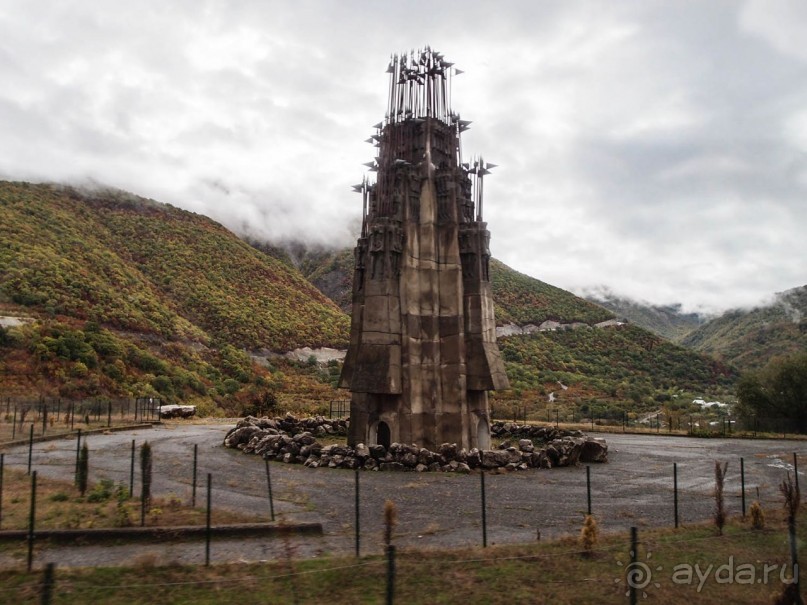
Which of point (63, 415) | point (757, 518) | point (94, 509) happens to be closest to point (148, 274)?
point (63, 415)

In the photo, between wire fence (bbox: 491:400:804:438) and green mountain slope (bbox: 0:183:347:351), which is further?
green mountain slope (bbox: 0:183:347:351)

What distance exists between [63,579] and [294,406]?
146 feet

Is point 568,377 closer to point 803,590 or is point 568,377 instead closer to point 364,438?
point 364,438

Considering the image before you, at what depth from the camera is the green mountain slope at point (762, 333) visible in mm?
117000

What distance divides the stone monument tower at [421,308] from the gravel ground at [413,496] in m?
3.82

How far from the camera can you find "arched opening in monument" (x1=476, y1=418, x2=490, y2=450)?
85.8 feet

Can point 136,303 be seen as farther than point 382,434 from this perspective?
Yes

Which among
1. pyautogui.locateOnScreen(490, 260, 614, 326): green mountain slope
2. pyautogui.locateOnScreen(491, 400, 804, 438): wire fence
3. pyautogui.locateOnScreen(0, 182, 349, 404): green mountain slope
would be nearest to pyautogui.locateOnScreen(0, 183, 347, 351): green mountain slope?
pyautogui.locateOnScreen(0, 182, 349, 404): green mountain slope

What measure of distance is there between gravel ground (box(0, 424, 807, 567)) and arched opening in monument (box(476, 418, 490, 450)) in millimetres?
4169

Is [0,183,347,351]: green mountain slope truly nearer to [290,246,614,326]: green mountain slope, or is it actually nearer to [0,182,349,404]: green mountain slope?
[0,182,349,404]: green mountain slope

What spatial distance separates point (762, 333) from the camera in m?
136

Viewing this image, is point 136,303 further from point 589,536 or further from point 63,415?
point 589,536

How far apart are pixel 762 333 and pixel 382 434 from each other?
138 metres

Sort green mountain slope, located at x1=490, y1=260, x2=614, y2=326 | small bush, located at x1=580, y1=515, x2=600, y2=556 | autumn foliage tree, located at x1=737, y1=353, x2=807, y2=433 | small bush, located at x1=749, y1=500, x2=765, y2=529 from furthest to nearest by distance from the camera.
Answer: green mountain slope, located at x1=490, y1=260, x2=614, y2=326
autumn foliage tree, located at x1=737, y1=353, x2=807, y2=433
small bush, located at x1=749, y1=500, x2=765, y2=529
small bush, located at x1=580, y1=515, x2=600, y2=556
